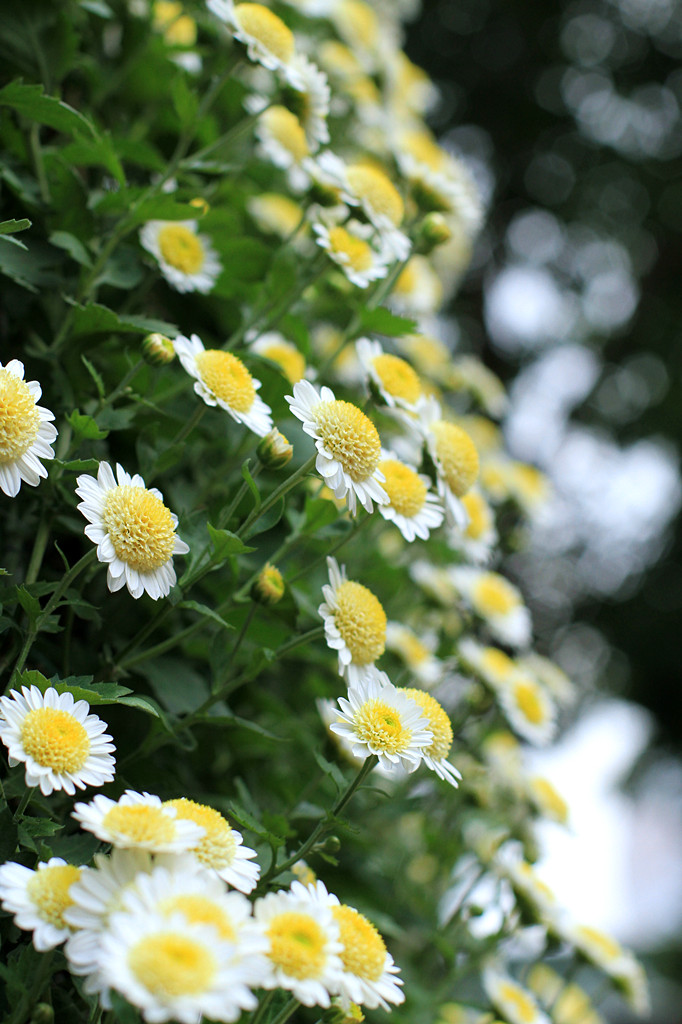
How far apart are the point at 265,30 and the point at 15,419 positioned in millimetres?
447

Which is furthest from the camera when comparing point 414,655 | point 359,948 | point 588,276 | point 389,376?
point 588,276

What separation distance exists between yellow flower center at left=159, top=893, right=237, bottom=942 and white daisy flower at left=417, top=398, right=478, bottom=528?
1.23 feet

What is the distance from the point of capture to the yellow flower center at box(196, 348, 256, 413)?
0.55 metres

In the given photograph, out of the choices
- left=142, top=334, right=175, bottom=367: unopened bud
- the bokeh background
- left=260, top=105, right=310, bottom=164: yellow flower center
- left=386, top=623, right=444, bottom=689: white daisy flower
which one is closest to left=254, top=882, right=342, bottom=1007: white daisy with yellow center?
left=142, top=334, right=175, bottom=367: unopened bud

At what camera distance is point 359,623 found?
561 mm

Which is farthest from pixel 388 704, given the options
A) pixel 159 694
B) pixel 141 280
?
pixel 141 280

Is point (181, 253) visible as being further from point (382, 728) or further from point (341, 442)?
point (382, 728)

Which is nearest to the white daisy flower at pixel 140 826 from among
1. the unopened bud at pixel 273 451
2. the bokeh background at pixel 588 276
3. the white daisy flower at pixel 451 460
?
the unopened bud at pixel 273 451

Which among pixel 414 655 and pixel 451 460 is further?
pixel 414 655

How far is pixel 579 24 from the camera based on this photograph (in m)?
2.39

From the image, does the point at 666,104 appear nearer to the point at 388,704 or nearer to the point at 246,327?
the point at 246,327

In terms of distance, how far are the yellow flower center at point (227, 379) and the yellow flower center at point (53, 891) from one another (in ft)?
0.96

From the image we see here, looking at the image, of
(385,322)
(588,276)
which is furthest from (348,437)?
(588,276)

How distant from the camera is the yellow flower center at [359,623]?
56 centimetres
